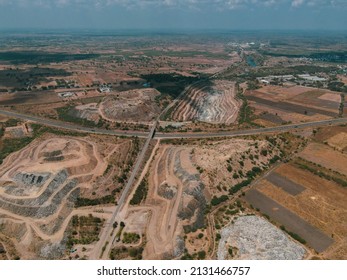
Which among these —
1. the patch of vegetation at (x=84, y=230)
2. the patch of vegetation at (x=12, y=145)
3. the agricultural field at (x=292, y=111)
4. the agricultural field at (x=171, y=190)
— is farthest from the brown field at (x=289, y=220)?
the patch of vegetation at (x=12, y=145)

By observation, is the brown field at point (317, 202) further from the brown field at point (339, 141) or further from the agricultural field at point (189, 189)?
the brown field at point (339, 141)

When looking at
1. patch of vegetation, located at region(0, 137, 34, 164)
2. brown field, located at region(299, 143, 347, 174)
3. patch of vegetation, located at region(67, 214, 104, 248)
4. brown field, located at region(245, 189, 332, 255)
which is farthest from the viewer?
patch of vegetation, located at region(0, 137, 34, 164)

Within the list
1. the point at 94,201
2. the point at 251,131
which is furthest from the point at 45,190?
the point at 251,131

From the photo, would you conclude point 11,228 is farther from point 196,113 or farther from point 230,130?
point 196,113

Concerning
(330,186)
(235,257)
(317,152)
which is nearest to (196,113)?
(317,152)

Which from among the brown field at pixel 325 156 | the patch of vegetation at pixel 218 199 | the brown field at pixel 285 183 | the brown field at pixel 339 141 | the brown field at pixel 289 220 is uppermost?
the brown field at pixel 339 141

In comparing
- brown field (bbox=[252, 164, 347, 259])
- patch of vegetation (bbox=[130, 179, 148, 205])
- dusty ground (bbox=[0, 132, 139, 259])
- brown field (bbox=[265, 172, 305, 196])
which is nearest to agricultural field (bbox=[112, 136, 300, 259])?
patch of vegetation (bbox=[130, 179, 148, 205])

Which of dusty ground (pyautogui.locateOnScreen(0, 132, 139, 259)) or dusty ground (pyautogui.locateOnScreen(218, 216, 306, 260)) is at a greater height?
dusty ground (pyautogui.locateOnScreen(0, 132, 139, 259))

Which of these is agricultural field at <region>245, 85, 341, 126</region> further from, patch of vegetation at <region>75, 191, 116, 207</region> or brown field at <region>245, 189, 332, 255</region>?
patch of vegetation at <region>75, 191, 116, 207</region>
